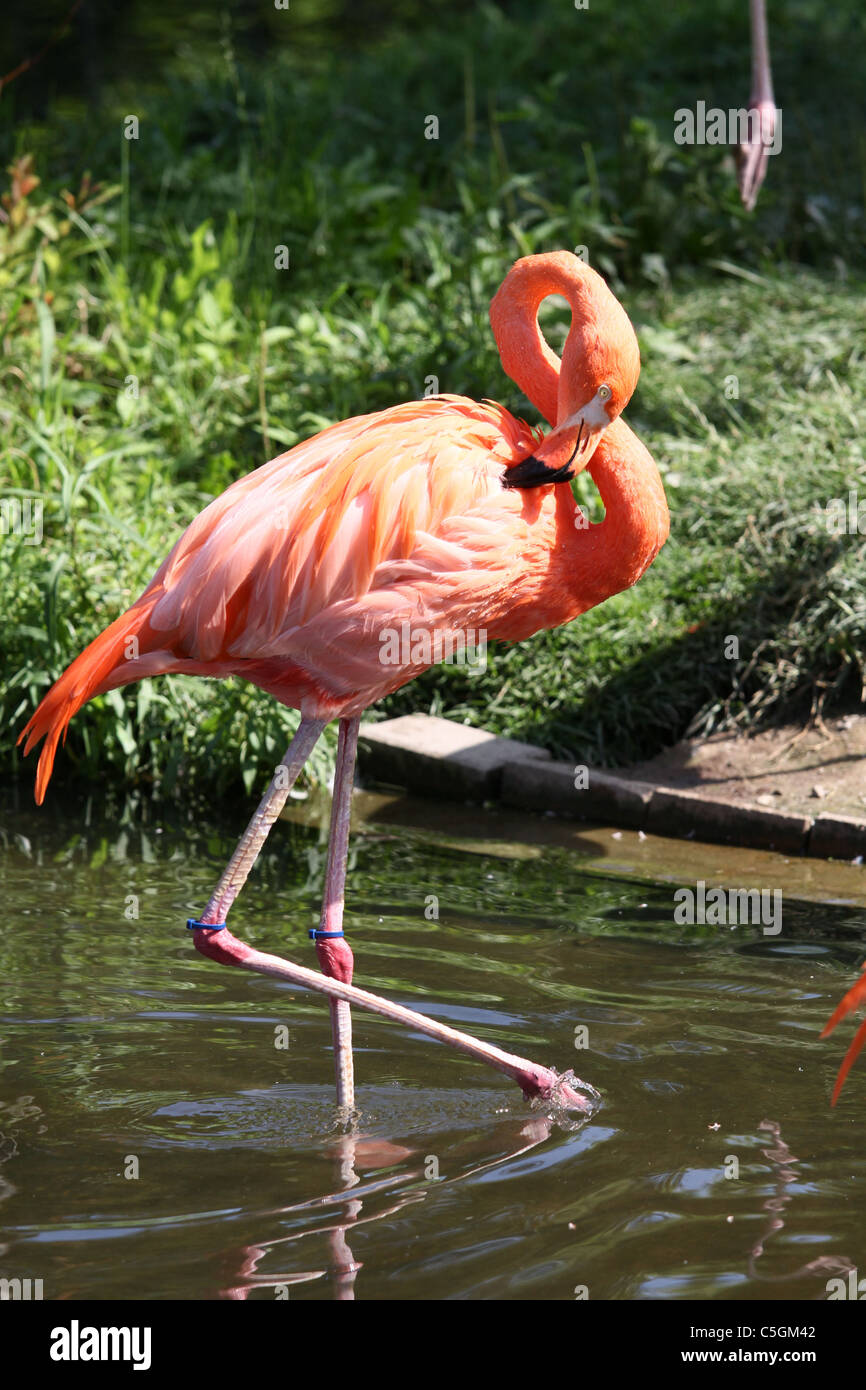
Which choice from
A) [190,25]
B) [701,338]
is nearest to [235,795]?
[701,338]

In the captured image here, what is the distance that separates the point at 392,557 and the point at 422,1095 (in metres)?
1.15

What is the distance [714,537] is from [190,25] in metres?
15.3

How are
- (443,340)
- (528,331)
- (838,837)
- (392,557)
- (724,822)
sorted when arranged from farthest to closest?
(443,340) < (724,822) < (838,837) < (528,331) < (392,557)

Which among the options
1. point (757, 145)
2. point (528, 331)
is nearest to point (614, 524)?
point (528, 331)

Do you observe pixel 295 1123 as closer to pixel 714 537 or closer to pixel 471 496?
pixel 471 496

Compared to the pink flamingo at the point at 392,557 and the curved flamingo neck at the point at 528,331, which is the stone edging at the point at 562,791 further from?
the curved flamingo neck at the point at 528,331

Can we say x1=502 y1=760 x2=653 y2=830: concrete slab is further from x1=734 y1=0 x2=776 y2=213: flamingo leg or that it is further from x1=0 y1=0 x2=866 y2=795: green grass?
x1=734 y1=0 x2=776 y2=213: flamingo leg

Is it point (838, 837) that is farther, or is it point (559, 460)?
point (838, 837)

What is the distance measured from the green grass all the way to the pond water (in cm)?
86

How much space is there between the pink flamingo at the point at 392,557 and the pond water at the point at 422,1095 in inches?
9.7

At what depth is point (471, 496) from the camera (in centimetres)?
317

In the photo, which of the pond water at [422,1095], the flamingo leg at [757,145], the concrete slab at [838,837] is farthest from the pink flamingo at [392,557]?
the flamingo leg at [757,145]

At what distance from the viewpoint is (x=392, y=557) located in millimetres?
3135

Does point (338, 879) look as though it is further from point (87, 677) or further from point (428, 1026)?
point (87, 677)
